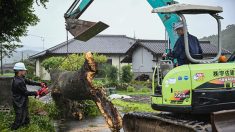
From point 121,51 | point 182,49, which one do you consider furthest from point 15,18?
point 121,51

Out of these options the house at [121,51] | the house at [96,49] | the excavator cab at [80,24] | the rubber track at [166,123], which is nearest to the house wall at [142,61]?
the house at [121,51]

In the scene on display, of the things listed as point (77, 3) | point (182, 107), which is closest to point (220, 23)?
point (182, 107)

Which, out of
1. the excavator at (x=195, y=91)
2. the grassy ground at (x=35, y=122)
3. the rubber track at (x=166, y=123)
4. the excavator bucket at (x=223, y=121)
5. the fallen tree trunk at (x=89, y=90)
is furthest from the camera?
the fallen tree trunk at (x=89, y=90)

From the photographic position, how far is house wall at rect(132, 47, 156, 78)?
40875mm

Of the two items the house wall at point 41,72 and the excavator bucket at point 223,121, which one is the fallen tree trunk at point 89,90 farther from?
the house wall at point 41,72

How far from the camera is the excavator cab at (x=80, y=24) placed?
10.2 metres

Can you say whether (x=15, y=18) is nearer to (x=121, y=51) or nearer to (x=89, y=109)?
(x=89, y=109)

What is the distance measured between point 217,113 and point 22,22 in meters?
8.79

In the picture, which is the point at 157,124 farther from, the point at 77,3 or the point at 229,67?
the point at 77,3

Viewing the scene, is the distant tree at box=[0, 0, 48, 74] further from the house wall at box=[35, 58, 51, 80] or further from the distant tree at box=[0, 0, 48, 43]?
the house wall at box=[35, 58, 51, 80]

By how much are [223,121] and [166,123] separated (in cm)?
122

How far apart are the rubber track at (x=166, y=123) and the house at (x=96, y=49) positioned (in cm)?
3546

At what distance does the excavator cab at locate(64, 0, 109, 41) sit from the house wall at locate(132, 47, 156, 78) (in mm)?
29202

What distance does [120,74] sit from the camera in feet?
116
